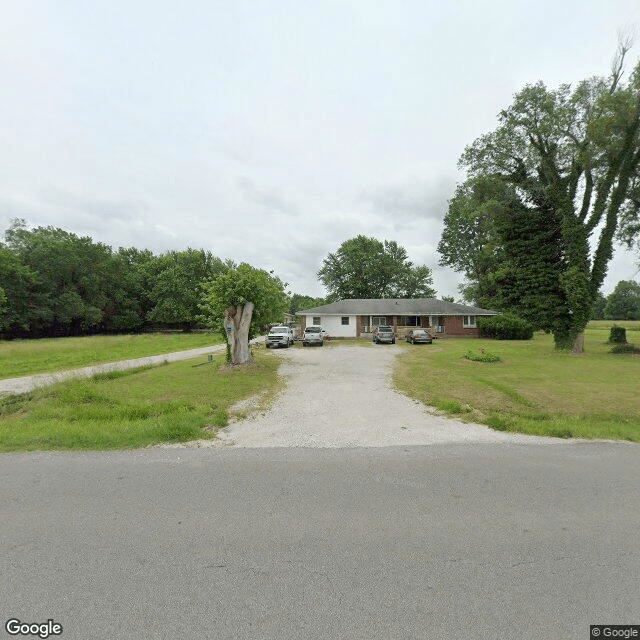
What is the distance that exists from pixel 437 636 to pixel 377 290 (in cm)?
5318

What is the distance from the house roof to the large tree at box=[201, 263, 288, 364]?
733 inches

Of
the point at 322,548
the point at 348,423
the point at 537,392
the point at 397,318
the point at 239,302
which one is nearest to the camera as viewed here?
the point at 322,548

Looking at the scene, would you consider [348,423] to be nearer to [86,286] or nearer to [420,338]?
[420,338]

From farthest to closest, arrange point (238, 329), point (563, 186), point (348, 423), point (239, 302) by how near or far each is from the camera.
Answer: point (563, 186)
point (238, 329)
point (239, 302)
point (348, 423)

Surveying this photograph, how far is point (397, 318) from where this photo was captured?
33656 mm

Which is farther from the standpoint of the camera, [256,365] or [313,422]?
[256,365]

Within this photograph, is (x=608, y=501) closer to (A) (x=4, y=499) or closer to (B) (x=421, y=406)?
(B) (x=421, y=406)

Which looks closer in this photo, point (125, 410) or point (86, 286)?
point (125, 410)

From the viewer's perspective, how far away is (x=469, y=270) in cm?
4388

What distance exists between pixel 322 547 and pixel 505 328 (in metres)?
32.4

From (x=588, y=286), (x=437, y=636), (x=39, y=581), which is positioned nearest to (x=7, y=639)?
(x=39, y=581)

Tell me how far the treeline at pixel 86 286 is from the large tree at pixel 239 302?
88.7 ft

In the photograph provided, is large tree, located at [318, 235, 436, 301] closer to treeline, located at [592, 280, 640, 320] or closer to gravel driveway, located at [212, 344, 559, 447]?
gravel driveway, located at [212, 344, 559, 447]

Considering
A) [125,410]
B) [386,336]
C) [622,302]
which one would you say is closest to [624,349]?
[386,336]
